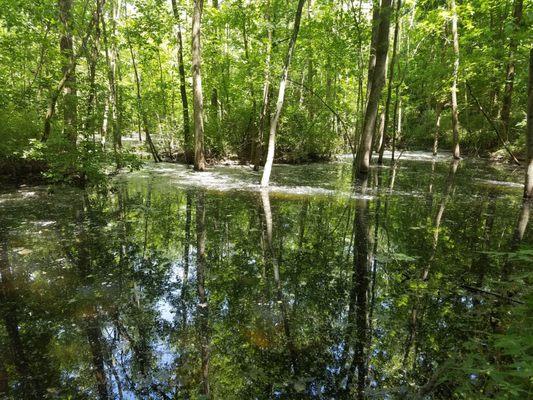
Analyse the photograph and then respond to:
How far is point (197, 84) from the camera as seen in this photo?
15594 mm

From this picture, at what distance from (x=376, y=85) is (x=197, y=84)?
779 cm

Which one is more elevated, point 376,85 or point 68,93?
point 376,85

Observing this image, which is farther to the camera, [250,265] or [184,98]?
[184,98]

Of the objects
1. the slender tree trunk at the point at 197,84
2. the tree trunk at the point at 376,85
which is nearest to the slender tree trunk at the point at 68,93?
the slender tree trunk at the point at 197,84

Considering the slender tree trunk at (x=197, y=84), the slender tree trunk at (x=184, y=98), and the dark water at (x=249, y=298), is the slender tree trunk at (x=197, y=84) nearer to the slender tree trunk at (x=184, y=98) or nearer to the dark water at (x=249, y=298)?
the slender tree trunk at (x=184, y=98)

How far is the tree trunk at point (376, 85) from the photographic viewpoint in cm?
1368

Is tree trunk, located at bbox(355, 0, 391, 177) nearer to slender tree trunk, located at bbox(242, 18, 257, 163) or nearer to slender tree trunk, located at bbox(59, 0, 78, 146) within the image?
slender tree trunk, located at bbox(242, 18, 257, 163)

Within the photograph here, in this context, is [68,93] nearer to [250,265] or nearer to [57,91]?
[57,91]

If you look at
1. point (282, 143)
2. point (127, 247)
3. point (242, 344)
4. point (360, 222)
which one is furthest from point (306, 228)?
point (282, 143)

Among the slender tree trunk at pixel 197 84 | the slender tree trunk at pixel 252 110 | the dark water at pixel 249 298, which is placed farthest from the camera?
the slender tree trunk at pixel 252 110

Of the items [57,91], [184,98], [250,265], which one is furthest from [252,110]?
[250,265]

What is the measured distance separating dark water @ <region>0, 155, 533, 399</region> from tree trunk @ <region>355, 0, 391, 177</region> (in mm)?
6172

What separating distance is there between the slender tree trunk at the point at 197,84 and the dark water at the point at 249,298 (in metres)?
7.02

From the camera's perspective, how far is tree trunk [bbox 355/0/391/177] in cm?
1368
